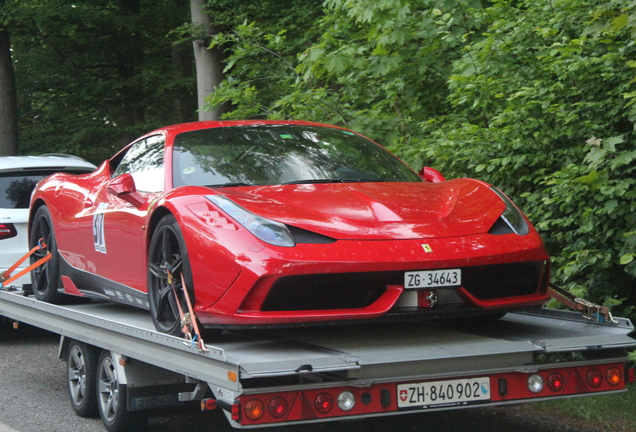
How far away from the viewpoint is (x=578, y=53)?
21.4 feet

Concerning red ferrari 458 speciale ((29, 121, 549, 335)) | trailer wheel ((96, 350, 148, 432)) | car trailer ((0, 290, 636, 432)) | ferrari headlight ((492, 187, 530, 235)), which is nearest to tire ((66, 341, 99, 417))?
trailer wheel ((96, 350, 148, 432))

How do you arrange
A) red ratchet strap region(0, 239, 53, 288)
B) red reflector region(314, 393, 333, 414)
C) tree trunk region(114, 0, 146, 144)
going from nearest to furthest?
red reflector region(314, 393, 333, 414)
red ratchet strap region(0, 239, 53, 288)
tree trunk region(114, 0, 146, 144)

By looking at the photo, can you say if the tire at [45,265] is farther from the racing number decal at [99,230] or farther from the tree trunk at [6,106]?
the tree trunk at [6,106]

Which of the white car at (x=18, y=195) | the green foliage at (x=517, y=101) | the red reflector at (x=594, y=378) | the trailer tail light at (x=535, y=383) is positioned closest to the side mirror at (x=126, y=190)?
the trailer tail light at (x=535, y=383)

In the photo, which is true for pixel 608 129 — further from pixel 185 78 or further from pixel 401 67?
pixel 185 78

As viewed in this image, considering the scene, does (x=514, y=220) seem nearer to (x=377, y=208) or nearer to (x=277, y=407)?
(x=377, y=208)

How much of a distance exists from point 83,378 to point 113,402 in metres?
0.61

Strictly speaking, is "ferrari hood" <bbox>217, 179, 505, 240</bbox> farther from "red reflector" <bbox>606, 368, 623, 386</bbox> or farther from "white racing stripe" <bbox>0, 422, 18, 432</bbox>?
"white racing stripe" <bbox>0, 422, 18, 432</bbox>

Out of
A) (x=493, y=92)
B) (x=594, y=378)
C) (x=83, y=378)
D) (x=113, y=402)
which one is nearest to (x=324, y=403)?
(x=594, y=378)

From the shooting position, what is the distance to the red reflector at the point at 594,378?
4.17m

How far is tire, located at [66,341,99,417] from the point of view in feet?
17.9

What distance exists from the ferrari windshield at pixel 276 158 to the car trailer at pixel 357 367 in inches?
37.7

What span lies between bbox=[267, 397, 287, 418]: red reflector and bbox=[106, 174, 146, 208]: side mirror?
1.99 metres

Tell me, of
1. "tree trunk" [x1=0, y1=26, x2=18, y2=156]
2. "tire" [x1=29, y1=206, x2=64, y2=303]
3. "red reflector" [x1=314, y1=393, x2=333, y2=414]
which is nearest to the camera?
"red reflector" [x1=314, y1=393, x2=333, y2=414]
